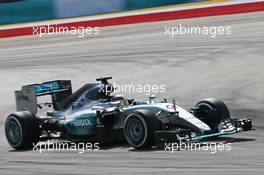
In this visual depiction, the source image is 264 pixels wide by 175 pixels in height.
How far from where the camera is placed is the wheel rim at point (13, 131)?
38.7 ft

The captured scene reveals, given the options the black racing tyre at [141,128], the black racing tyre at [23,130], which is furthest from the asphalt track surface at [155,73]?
the black racing tyre at [23,130]

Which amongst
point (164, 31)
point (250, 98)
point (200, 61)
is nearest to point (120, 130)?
point (250, 98)

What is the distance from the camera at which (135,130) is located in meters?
10.4

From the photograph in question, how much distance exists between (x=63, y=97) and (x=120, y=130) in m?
1.76

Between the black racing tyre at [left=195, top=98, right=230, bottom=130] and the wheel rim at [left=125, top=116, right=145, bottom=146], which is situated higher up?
the black racing tyre at [left=195, top=98, right=230, bottom=130]

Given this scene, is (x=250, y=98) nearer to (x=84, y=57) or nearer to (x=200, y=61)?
(x=200, y=61)

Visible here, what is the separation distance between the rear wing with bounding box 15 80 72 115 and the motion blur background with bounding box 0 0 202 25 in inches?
520

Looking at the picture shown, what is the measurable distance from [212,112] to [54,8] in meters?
16.4

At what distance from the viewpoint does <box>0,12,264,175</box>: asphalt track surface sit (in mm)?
9148

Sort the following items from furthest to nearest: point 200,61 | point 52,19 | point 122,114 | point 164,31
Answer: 1. point 52,19
2. point 164,31
3. point 200,61
4. point 122,114

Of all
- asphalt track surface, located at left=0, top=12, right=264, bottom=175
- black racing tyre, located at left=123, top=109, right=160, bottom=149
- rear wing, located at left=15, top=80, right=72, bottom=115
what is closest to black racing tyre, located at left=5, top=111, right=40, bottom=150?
asphalt track surface, located at left=0, top=12, right=264, bottom=175

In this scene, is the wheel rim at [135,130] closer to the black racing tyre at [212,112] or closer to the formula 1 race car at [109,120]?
the formula 1 race car at [109,120]

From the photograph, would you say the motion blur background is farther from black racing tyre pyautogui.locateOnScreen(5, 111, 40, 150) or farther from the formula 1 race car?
black racing tyre pyautogui.locateOnScreen(5, 111, 40, 150)

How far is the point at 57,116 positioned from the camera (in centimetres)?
1204
